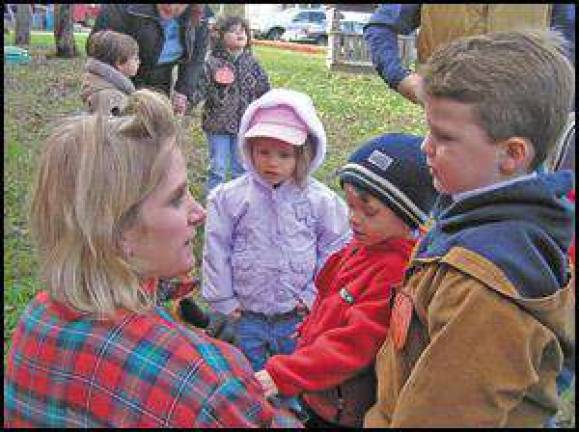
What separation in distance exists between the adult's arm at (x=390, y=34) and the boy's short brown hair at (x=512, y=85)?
1585 mm

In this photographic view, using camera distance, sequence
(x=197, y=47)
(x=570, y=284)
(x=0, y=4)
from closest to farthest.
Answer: (x=570, y=284) < (x=0, y=4) < (x=197, y=47)

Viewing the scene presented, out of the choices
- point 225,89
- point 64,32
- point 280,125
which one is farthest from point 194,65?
point 64,32

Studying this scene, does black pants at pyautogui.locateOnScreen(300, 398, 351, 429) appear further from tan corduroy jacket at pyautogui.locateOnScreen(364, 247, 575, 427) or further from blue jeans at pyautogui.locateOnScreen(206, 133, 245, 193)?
blue jeans at pyautogui.locateOnScreen(206, 133, 245, 193)

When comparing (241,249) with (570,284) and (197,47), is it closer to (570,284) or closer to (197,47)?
(570,284)

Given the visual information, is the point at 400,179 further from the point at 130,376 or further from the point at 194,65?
the point at 194,65

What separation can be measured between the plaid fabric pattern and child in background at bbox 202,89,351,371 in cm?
167

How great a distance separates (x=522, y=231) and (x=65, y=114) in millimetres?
9085

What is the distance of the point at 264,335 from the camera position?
11.4 ft

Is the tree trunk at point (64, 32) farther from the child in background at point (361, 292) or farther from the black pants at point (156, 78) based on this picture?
the child in background at point (361, 292)

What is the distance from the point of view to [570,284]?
6.07ft

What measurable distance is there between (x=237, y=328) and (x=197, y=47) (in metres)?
3.25

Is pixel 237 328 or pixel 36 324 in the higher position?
pixel 36 324

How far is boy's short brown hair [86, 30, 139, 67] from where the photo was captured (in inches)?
201

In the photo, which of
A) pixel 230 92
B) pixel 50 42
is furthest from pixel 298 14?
pixel 230 92
